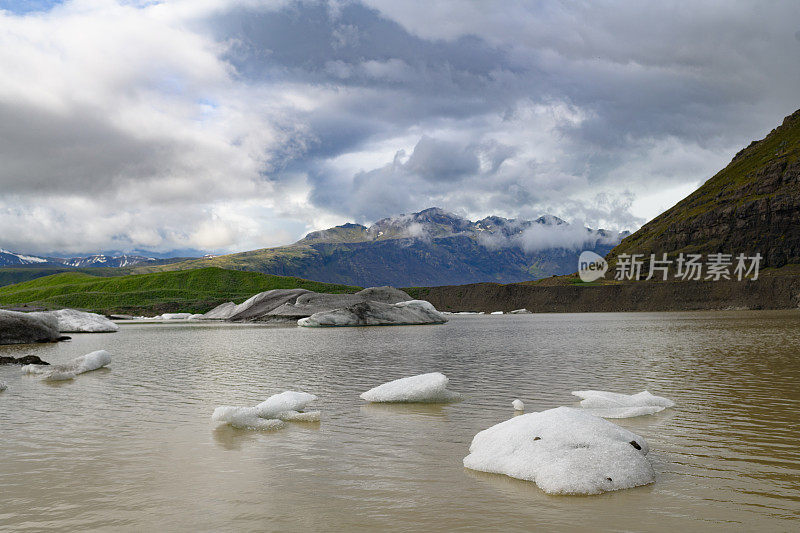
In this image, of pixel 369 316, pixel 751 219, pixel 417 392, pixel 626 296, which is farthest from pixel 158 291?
pixel 751 219

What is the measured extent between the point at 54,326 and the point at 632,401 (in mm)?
49700

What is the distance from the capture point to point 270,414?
13.4 metres

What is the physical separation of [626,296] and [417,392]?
134 metres

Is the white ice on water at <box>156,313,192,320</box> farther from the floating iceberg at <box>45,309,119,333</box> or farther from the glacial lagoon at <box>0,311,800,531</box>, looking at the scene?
the glacial lagoon at <box>0,311,800,531</box>

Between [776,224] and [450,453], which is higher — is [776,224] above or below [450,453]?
above

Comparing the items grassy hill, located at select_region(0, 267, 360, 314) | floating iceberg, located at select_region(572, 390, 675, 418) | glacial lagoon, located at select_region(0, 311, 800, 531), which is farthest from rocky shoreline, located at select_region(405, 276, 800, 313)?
floating iceberg, located at select_region(572, 390, 675, 418)

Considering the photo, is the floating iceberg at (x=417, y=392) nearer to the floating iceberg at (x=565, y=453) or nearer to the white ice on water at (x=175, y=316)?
the floating iceberg at (x=565, y=453)

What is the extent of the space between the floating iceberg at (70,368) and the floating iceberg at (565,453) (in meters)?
19.0

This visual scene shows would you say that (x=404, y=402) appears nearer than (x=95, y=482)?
No

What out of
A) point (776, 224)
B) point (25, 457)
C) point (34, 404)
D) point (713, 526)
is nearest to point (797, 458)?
point (713, 526)

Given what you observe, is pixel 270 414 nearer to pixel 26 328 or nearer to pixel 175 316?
pixel 26 328

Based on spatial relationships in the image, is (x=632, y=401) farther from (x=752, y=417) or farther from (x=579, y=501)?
(x=579, y=501)

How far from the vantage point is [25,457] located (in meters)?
10.1

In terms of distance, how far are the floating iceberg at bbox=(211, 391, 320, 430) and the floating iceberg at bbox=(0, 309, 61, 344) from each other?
39.1m
